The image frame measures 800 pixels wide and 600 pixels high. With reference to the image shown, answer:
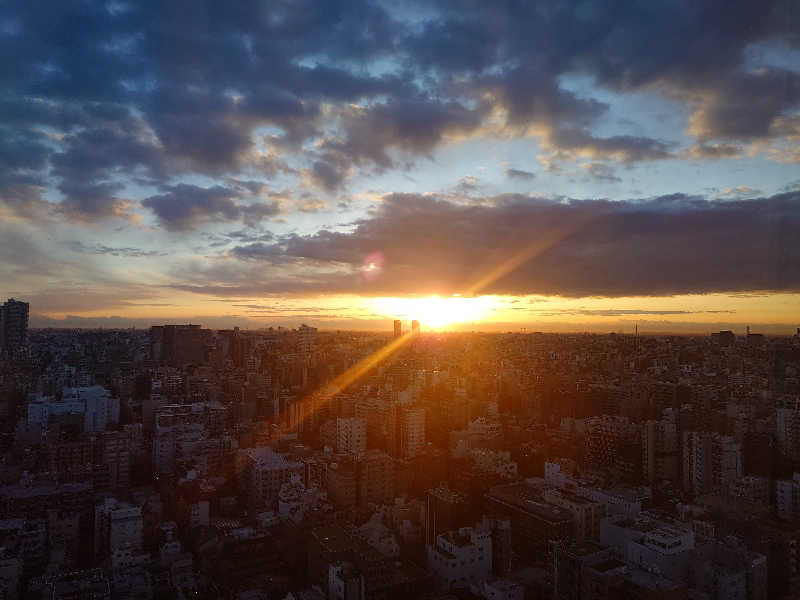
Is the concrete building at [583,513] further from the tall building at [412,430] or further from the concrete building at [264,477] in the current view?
the tall building at [412,430]

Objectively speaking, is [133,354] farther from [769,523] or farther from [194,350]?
→ [769,523]

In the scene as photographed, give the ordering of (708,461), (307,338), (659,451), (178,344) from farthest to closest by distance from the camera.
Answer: (307,338)
(178,344)
(659,451)
(708,461)

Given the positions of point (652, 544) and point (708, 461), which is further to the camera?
point (708, 461)

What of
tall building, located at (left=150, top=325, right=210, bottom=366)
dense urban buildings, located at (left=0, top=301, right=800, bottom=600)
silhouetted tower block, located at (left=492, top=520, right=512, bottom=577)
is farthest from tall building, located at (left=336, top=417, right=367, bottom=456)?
tall building, located at (left=150, top=325, right=210, bottom=366)

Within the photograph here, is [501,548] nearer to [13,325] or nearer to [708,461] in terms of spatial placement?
[708,461]

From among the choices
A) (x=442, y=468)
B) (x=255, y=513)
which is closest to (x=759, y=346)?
(x=442, y=468)

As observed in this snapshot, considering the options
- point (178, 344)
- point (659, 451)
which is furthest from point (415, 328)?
point (659, 451)

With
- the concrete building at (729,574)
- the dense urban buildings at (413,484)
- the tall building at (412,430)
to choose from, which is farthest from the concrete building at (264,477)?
the concrete building at (729,574)
